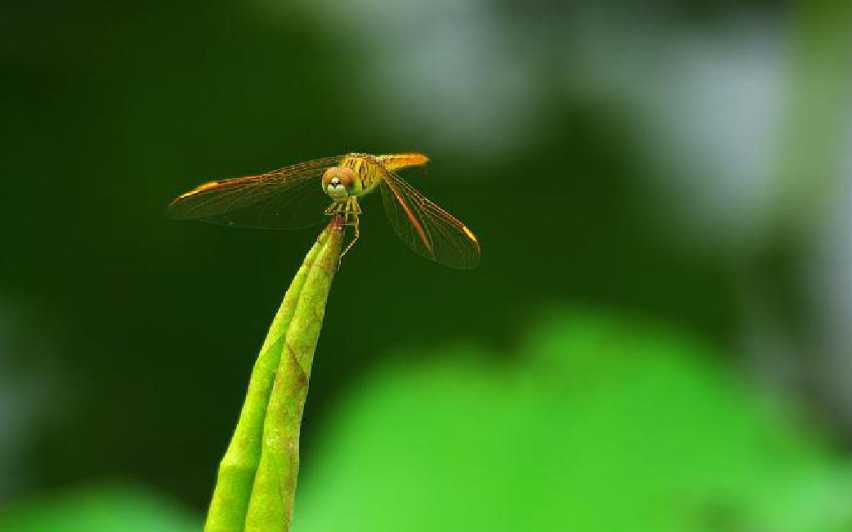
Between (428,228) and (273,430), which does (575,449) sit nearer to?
(428,228)

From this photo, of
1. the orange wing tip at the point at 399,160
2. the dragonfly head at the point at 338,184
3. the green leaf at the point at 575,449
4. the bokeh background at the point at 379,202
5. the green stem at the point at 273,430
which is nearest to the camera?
the green stem at the point at 273,430

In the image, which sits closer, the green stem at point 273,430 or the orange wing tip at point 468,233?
the green stem at point 273,430

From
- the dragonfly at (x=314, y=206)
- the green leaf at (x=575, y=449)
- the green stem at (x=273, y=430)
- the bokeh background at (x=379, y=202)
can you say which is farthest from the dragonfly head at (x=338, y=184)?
the bokeh background at (x=379, y=202)

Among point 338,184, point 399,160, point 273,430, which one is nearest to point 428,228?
point 399,160

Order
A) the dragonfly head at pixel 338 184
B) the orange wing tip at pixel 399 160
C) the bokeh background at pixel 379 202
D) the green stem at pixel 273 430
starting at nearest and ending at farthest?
the green stem at pixel 273 430
the dragonfly head at pixel 338 184
the orange wing tip at pixel 399 160
the bokeh background at pixel 379 202

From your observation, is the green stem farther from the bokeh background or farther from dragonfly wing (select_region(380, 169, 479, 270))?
the bokeh background

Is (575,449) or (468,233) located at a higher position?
(468,233)

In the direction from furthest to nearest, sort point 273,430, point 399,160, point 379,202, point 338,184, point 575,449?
point 379,202, point 575,449, point 399,160, point 338,184, point 273,430

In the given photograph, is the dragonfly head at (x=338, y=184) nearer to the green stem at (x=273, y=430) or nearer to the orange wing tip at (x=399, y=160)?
the orange wing tip at (x=399, y=160)
